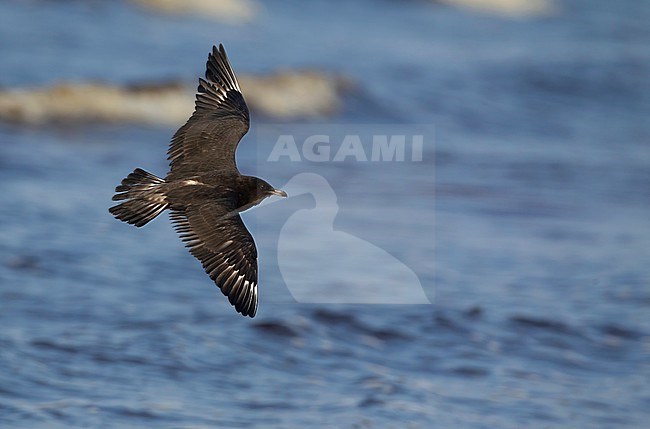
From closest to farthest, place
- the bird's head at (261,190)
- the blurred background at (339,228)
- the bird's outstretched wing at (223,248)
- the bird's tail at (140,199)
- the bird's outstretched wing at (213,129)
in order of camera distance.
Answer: the bird's tail at (140,199), the bird's outstretched wing at (223,248), the bird's head at (261,190), the bird's outstretched wing at (213,129), the blurred background at (339,228)

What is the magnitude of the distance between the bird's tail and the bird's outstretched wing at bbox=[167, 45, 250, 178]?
300 millimetres

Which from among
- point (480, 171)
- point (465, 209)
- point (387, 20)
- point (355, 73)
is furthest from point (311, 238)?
point (387, 20)

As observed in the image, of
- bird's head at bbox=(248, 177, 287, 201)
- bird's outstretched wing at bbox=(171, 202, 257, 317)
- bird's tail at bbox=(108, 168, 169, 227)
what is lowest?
bird's outstretched wing at bbox=(171, 202, 257, 317)

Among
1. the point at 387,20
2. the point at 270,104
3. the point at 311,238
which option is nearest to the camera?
the point at 311,238

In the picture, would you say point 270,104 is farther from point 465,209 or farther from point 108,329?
point 108,329

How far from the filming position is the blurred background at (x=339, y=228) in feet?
20.1

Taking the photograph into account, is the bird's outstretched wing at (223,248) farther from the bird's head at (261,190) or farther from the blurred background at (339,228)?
the blurred background at (339,228)

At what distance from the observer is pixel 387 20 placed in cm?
1878

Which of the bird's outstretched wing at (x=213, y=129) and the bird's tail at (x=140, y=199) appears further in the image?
the bird's outstretched wing at (x=213, y=129)

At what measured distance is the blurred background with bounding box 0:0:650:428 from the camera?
6.12 m

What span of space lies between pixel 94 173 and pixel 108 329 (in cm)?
325

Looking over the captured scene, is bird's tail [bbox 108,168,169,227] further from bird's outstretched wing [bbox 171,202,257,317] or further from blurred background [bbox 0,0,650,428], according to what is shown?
blurred background [bbox 0,0,650,428]

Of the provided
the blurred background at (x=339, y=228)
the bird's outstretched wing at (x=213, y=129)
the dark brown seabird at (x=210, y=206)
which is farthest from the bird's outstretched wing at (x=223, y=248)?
the blurred background at (x=339, y=228)

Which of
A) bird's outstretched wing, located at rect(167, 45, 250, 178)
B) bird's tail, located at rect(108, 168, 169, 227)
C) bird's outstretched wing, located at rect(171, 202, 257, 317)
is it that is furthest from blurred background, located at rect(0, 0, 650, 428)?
bird's outstretched wing, located at rect(167, 45, 250, 178)
